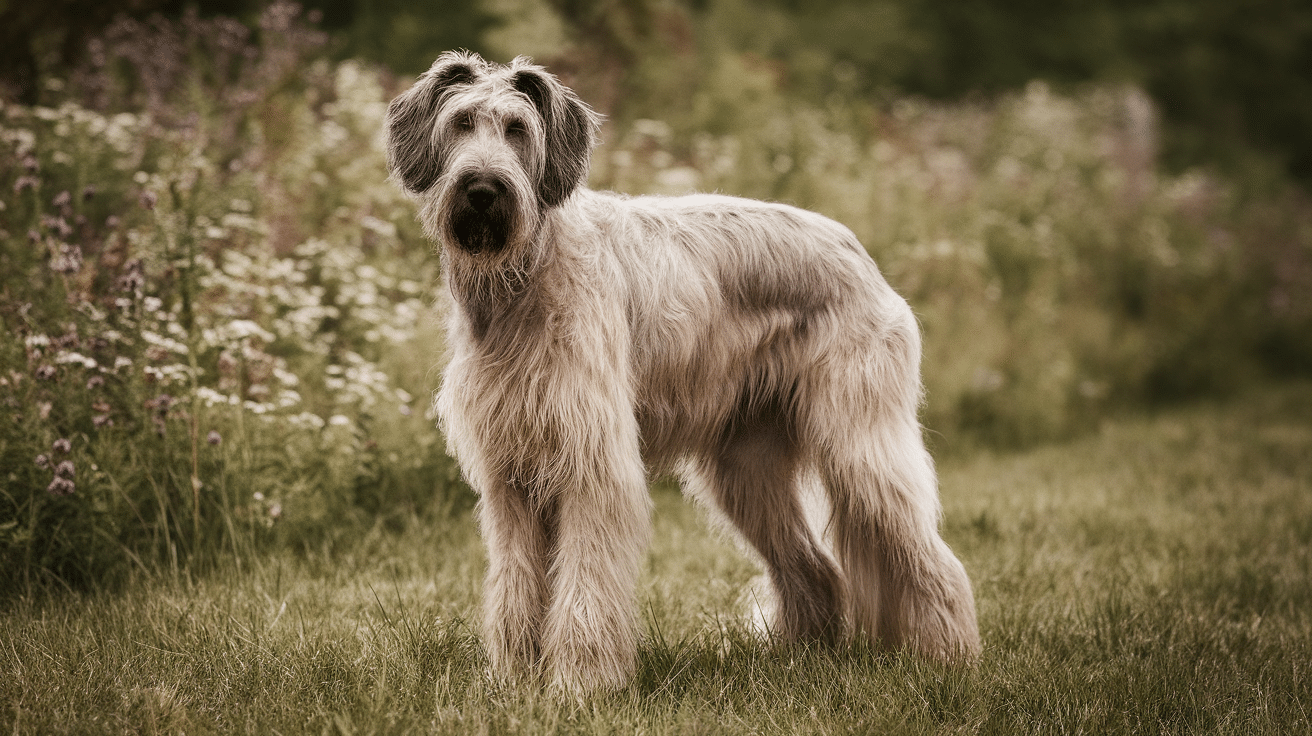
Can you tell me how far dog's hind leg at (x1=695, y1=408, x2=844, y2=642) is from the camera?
3914 mm

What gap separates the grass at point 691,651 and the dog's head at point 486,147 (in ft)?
4.68

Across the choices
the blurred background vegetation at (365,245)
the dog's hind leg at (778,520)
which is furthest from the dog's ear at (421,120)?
the blurred background vegetation at (365,245)

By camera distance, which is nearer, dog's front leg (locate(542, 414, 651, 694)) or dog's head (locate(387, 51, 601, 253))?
dog's head (locate(387, 51, 601, 253))

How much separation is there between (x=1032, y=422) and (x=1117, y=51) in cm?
1693

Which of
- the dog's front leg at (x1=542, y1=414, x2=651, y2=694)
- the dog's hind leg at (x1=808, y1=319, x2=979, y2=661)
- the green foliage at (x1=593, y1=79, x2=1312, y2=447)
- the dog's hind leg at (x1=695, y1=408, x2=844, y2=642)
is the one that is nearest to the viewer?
the dog's front leg at (x1=542, y1=414, x2=651, y2=694)

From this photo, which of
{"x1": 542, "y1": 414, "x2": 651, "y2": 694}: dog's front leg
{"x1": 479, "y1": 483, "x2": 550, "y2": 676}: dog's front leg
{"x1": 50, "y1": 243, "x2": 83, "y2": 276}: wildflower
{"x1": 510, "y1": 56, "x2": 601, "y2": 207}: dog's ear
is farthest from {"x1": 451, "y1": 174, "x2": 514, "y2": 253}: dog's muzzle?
{"x1": 50, "y1": 243, "x2": 83, "y2": 276}: wildflower

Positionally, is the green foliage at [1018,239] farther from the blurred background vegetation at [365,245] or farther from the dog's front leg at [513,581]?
the dog's front leg at [513,581]

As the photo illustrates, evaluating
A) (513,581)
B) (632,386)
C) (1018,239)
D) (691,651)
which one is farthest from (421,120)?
(1018,239)

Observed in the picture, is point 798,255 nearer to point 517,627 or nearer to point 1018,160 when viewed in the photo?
point 517,627

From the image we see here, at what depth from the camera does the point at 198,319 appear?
15.9 feet

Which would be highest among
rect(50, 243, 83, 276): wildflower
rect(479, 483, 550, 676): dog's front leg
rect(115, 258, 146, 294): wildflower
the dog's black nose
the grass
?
the dog's black nose

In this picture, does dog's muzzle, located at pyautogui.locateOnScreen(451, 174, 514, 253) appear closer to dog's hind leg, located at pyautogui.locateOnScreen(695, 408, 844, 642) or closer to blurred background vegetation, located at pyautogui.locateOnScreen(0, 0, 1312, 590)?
dog's hind leg, located at pyautogui.locateOnScreen(695, 408, 844, 642)

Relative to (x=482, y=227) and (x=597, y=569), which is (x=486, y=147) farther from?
(x=597, y=569)

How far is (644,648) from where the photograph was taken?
3609 mm
